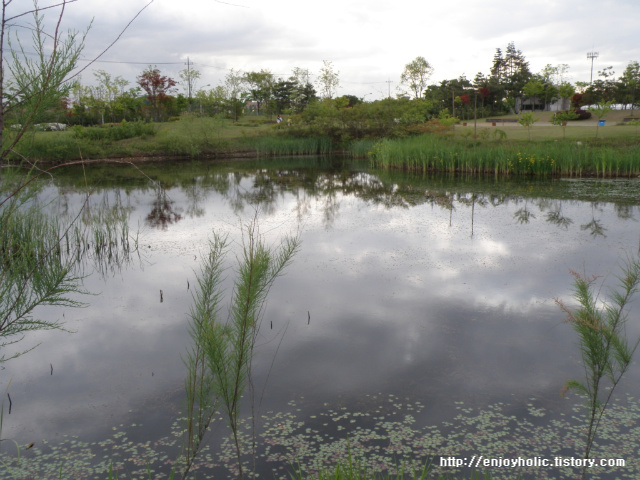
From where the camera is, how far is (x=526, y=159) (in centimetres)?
1589

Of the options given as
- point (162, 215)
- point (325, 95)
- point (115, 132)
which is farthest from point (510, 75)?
point (162, 215)

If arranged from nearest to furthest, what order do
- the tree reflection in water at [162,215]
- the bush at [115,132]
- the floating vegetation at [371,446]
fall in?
the floating vegetation at [371,446] < the tree reflection in water at [162,215] < the bush at [115,132]

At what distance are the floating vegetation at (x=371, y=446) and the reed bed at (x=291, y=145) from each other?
23.6 meters

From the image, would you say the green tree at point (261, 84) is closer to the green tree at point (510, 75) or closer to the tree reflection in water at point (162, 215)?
the green tree at point (510, 75)

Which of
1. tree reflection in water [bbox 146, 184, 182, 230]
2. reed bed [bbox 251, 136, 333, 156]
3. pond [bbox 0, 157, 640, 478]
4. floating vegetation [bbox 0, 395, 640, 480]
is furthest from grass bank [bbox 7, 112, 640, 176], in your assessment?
floating vegetation [bbox 0, 395, 640, 480]

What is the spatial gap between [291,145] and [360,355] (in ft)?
75.9

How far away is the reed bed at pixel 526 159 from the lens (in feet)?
50.2

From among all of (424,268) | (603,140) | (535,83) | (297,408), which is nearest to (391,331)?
(297,408)

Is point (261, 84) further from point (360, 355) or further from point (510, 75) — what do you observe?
point (360, 355)

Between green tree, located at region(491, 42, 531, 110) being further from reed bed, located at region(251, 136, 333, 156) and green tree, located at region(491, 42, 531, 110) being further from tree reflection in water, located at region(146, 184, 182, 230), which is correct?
tree reflection in water, located at region(146, 184, 182, 230)

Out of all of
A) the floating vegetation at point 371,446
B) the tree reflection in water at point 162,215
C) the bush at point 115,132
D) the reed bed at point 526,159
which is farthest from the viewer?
the bush at point 115,132

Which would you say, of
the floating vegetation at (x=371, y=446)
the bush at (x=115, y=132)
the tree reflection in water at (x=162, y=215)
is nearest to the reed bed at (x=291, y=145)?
the bush at (x=115, y=132)

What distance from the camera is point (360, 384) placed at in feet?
13.7

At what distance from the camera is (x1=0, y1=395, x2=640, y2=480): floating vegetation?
3184 mm
